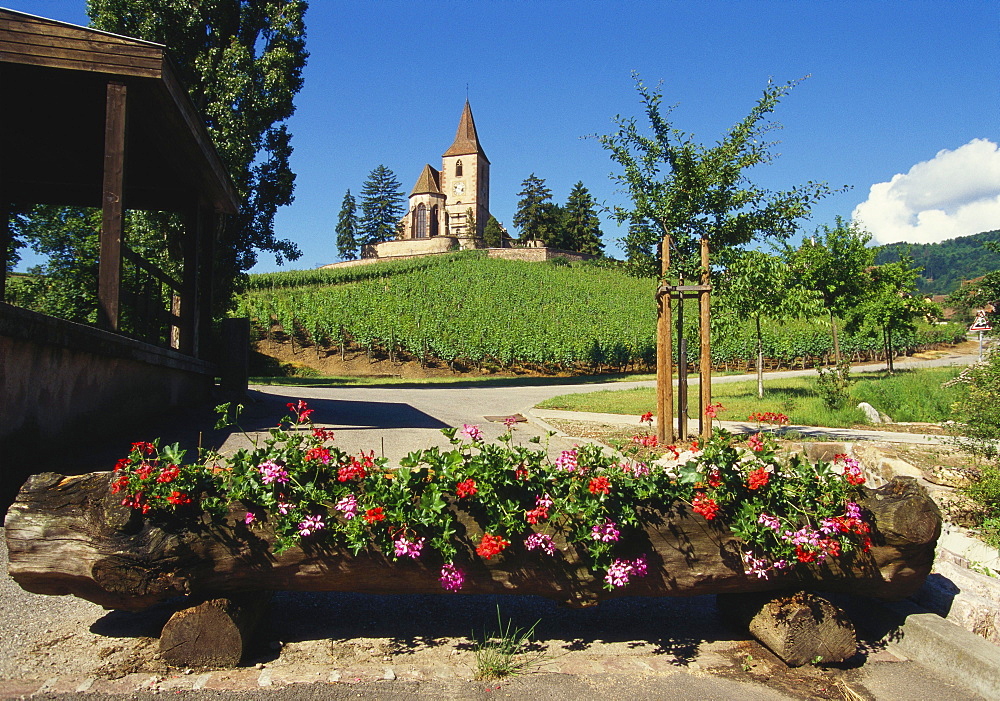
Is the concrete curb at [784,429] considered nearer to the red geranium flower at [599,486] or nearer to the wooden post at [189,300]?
the red geranium flower at [599,486]

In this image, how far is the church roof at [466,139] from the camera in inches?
4094

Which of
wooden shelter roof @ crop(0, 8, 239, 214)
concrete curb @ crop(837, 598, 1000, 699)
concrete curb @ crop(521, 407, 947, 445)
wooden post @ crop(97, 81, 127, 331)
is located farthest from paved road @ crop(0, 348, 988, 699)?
wooden shelter roof @ crop(0, 8, 239, 214)

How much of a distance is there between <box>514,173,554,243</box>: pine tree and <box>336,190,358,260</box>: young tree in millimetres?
28106

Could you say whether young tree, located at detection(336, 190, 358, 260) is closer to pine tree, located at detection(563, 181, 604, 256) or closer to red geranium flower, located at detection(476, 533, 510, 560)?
pine tree, located at detection(563, 181, 604, 256)

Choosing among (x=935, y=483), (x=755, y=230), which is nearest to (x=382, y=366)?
(x=755, y=230)

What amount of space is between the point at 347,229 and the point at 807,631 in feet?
360

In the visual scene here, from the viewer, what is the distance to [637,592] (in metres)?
3.56

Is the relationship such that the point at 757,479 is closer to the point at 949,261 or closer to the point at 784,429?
the point at 784,429

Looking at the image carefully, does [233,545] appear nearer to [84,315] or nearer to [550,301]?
[84,315]

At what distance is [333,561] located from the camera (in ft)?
11.0

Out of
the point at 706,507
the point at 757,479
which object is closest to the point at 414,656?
the point at 706,507

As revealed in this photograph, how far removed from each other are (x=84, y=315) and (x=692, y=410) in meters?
13.5

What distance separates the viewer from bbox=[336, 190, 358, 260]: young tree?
10766 cm

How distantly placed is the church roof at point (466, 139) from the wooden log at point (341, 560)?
104191 millimetres
